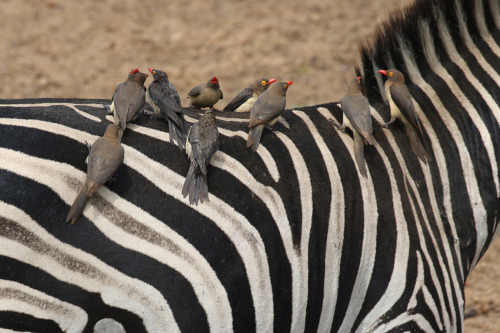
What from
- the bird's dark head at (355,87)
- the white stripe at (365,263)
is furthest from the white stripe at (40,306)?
the bird's dark head at (355,87)

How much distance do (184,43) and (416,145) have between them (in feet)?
21.3

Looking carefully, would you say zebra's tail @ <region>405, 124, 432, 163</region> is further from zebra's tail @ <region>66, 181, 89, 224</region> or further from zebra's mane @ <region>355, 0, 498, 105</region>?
→ zebra's tail @ <region>66, 181, 89, 224</region>

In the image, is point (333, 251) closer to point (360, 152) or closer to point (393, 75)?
point (360, 152)

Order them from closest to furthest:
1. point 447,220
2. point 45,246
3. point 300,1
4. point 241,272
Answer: point 45,246, point 241,272, point 447,220, point 300,1

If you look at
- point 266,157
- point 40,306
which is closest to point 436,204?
point 266,157

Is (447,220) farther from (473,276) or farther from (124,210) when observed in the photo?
(473,276)

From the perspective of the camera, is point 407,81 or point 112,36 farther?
point 112,36

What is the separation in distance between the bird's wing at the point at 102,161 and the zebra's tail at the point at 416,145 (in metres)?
1.58

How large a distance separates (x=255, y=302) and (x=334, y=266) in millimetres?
455

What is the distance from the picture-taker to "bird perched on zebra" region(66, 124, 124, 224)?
2.55 meters

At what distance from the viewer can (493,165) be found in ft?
11.6

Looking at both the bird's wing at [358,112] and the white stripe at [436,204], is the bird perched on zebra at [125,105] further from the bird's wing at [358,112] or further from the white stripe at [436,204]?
the white stripe at [436,204]

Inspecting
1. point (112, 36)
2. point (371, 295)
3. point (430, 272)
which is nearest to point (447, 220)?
point (430, 272)

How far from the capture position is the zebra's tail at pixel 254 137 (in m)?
3.07
